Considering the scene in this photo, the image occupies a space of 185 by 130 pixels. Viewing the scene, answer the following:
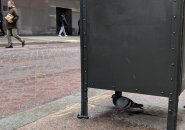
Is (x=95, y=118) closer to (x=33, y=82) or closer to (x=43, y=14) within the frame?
(x=33, y=82)

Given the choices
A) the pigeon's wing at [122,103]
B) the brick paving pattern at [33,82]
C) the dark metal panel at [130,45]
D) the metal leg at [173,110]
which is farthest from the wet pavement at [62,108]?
the dark metal panel at [130,45]

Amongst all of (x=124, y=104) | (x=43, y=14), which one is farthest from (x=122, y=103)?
(x=43, y=14)

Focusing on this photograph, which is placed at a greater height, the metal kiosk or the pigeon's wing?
the metal kiosk

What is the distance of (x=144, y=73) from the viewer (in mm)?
4391

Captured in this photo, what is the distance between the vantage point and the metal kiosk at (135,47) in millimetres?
4172

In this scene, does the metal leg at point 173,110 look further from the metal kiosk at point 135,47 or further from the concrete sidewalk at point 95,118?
the concrete sidewalk at point 95,118

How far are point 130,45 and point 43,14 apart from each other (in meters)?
23.5

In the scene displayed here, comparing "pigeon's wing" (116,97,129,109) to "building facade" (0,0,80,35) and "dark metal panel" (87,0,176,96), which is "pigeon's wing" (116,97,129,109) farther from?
"building facade" (0,0,80,35)

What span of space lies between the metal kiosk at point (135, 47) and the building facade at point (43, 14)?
1955 centimetres

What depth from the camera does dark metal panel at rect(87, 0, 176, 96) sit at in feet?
13.9

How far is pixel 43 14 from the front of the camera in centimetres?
2736

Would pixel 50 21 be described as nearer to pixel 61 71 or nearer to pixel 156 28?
pixel 61 71

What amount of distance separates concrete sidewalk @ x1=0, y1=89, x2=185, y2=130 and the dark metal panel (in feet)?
1.47

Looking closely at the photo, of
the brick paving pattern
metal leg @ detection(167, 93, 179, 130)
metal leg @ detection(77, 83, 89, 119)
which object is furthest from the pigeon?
the brick paving pattern
